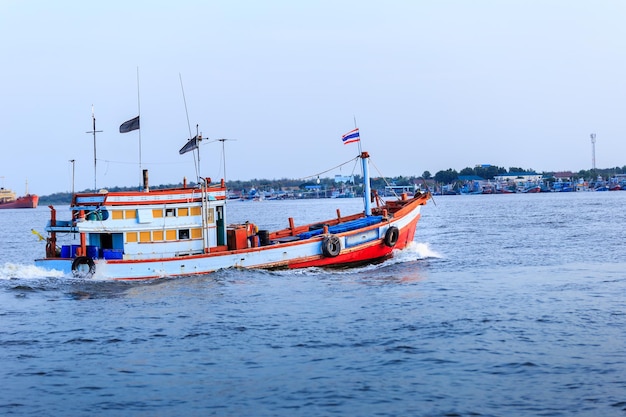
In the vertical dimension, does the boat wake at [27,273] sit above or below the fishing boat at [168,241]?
below

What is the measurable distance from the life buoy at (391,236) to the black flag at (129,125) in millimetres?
12548

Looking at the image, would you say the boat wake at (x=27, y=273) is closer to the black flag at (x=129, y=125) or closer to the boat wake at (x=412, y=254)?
the black flag at (x=129, y=125)

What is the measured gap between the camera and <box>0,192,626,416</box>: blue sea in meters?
15.5

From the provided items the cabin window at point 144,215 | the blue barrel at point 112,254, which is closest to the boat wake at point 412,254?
the cabin window at point 144,215

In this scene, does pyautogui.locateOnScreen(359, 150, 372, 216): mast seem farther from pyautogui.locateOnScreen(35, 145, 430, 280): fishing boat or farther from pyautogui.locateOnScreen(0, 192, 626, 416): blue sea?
pyautogui.locateOnScreen(0, 192, 626, 416): blue sea

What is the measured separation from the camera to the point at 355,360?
60.1 ft

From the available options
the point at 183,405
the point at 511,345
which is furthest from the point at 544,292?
the point at 183,405

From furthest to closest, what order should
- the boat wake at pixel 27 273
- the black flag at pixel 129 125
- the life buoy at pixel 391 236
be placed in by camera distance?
the life buoy at pixel 391 236 < the black flag at pixel 129 125 < the boat wake at pixel 27 273

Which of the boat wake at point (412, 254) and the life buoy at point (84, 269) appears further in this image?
the boat wake at point (412, 254)

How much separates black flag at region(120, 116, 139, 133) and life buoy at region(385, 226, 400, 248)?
12.5m

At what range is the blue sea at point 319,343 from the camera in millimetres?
15547

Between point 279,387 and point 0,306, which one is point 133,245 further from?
point 279,387

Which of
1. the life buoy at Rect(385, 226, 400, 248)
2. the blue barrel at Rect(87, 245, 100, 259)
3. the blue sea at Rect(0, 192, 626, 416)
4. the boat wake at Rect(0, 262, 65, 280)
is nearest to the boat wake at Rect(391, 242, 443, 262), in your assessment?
the life buoy at Rect(385, 226, 400, 248)

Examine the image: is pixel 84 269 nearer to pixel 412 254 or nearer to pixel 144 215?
pixel 144 215
